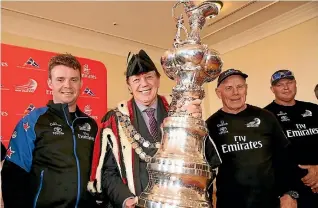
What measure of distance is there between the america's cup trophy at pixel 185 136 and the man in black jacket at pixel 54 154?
69cm

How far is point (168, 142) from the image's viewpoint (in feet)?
1.91

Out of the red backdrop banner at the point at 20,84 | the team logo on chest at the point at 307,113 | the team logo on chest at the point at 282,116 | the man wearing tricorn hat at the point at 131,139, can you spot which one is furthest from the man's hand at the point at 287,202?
the red backdrop banner at the point at 20,84

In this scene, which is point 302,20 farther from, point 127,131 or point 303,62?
point 127,131

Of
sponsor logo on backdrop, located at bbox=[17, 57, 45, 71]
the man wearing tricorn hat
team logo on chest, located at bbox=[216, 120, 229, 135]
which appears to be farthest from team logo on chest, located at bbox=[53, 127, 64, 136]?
sponsor logo on backdrop, located at bbox=[17, 57, 45, 71]

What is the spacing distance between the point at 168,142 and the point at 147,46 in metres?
3.67

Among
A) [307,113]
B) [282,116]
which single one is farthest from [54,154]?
[307,113]

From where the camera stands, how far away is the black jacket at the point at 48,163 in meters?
1.12

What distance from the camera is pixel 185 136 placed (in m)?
0.57

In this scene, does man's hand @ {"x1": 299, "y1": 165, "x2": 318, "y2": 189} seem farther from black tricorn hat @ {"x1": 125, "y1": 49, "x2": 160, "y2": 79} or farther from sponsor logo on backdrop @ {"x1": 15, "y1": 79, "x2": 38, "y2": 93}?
sponsor logo on backdrop @ {"x1": 15, "y1": 79, "x2": 38, "y2": 93}

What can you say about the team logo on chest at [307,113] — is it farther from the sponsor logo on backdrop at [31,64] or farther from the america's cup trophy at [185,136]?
the sponsor logo on backdrop at [31,64]

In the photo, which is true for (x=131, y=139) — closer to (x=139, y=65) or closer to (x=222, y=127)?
(x=139, y=65)

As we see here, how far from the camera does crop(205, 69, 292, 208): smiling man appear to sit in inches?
62.4

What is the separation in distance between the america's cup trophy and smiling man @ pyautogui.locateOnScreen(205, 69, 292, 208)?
43.0 inches

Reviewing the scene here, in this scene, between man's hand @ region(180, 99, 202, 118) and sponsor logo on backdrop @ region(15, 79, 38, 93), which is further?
sponsor logo on backdrop @ region(15, 79, 38, 93)
